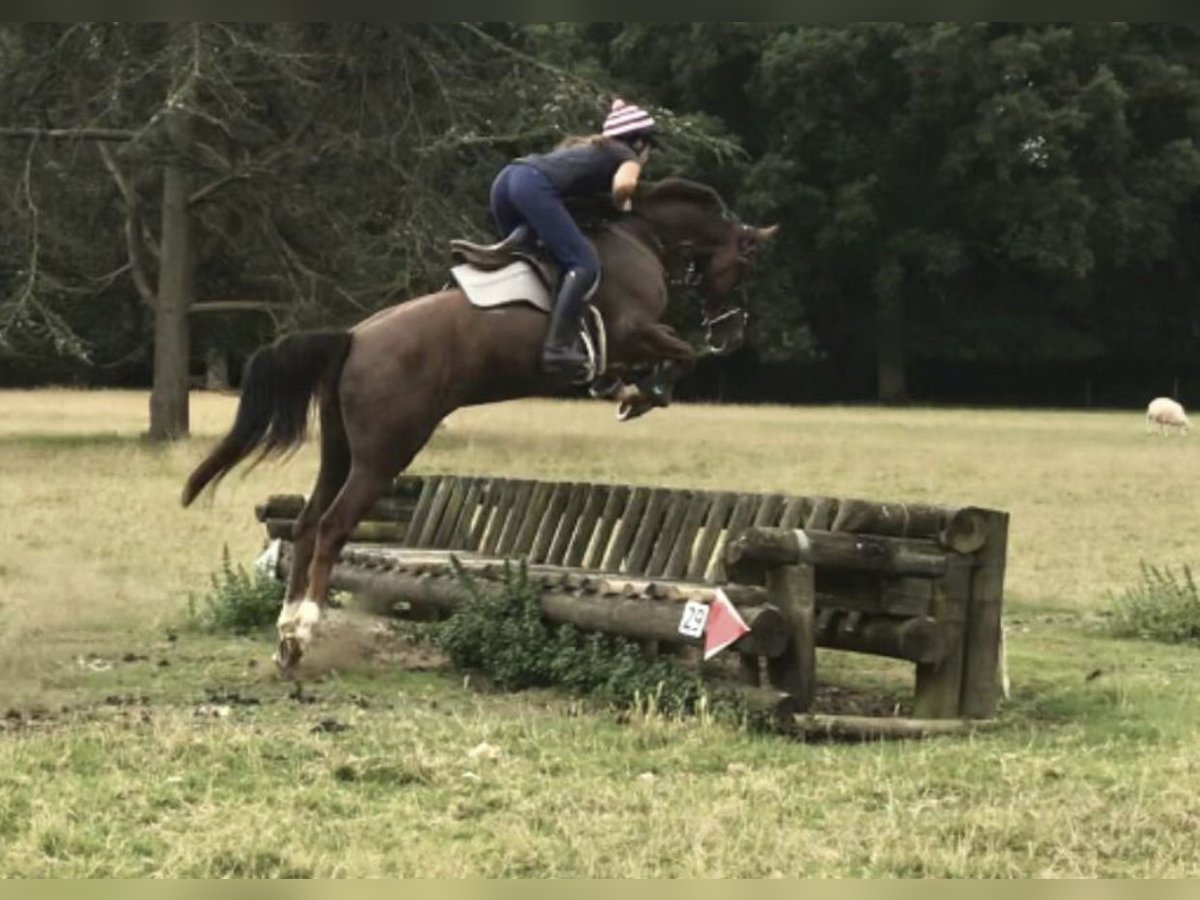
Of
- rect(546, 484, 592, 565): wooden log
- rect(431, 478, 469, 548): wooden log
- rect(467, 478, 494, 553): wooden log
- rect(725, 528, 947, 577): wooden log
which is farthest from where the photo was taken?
rect(431, 478, 469, 548): wooden log

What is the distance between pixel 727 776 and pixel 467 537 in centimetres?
478

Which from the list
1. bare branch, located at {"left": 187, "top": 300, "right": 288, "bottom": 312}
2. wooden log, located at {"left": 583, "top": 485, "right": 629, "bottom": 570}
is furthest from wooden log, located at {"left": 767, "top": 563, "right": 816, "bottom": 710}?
bare branch, located at {"left": 187, "top": 300, "right": 288, "bottom": 312}

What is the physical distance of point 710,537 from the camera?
8.35 m

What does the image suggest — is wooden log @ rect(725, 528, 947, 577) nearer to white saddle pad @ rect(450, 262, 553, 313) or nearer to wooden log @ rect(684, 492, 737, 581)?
wooden log @ rect(684, 492, 737, 581)

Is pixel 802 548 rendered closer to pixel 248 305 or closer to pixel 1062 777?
pixel 1062 777

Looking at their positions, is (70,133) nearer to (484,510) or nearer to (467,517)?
(467,517)

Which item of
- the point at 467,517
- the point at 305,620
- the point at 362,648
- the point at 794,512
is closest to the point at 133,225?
the point at 467,517

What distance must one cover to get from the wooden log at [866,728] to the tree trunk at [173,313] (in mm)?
20604

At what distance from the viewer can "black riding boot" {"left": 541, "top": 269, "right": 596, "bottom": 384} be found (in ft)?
25.9

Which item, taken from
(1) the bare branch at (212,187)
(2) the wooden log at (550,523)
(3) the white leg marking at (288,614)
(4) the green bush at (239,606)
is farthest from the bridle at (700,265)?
(1) the bare branch at (212,187)

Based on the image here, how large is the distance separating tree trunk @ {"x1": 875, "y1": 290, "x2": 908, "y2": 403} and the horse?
45.1 metres

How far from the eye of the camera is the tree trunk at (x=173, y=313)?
2600 cm

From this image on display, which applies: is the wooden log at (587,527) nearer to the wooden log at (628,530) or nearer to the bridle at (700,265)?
the wooden log at (628,530)

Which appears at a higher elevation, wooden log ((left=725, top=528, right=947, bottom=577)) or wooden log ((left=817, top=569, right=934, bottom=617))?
wooden log ((left=725, top=528, right=947, bottom=577))
